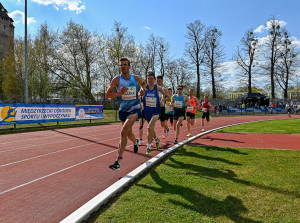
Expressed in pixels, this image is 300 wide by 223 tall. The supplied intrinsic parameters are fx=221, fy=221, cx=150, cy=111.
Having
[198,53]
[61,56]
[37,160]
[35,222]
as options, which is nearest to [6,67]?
[61,56]

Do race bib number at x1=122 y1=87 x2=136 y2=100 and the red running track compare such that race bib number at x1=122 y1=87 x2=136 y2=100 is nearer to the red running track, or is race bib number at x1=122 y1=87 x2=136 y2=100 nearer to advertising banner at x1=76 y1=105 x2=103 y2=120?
the red running track

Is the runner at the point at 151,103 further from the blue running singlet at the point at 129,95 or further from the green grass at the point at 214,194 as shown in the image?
the blue running singlet at the point at 129,95

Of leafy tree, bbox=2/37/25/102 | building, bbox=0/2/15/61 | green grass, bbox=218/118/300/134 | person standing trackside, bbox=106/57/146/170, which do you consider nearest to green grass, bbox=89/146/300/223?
person standing trackside, bbox=106/57/146/170

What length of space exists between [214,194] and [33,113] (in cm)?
1427

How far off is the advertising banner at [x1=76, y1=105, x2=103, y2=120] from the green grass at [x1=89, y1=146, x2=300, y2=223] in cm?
1435

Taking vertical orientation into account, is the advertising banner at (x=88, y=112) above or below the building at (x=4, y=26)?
below

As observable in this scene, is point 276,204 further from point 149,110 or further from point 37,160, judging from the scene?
point 37,160

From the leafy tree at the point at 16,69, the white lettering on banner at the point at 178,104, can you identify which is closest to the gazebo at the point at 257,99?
the white lettering on banner at the point at 178,104

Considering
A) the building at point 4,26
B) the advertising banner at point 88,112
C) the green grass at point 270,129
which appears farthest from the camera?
the building at point 4,26

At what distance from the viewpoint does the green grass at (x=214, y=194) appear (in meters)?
2.75

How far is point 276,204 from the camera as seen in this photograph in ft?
9.98

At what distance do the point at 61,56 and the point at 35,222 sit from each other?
3463cm

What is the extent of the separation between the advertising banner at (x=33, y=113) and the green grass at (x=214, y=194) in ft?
38.7

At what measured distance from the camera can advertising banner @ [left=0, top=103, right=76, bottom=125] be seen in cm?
1315
